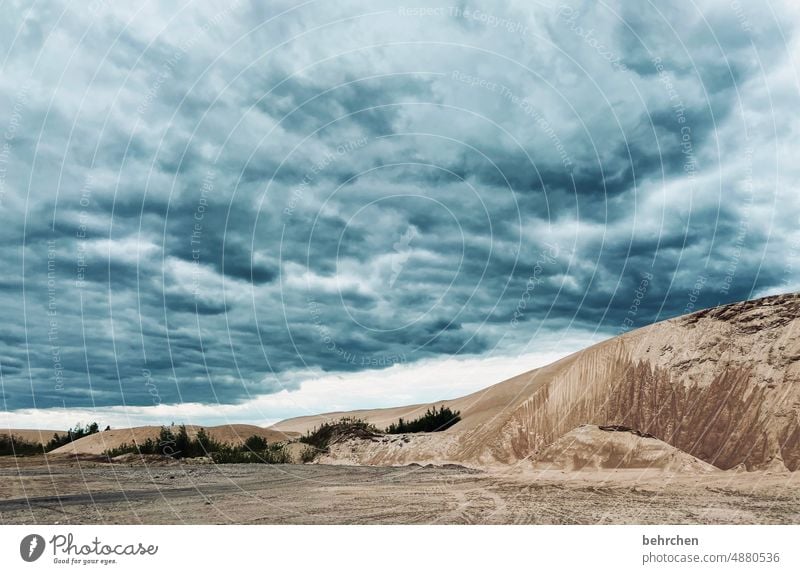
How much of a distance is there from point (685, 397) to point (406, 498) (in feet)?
97.3

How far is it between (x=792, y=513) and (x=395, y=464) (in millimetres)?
42902

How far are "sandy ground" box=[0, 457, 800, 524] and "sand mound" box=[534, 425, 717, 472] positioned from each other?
177 centimetres

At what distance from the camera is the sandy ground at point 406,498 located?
22.0m

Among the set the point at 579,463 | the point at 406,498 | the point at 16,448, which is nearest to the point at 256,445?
the point at 16,448

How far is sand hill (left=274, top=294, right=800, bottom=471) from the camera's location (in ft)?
134

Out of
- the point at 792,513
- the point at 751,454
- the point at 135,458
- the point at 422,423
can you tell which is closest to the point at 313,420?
the point at 422,423

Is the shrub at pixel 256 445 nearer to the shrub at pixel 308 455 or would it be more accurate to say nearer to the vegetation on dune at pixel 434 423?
the shrub at pixel 308 455

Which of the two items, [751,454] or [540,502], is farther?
[751,454]

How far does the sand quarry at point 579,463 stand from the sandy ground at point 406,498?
0.11 m

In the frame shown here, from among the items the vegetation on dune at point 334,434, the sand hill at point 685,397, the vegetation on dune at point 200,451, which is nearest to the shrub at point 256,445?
the vegetation on dune at point 200,451

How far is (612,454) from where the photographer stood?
42.1 m

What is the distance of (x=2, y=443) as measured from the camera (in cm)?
7438

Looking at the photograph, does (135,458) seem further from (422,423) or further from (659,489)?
(659,489)

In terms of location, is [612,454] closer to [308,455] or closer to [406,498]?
[406,498]
